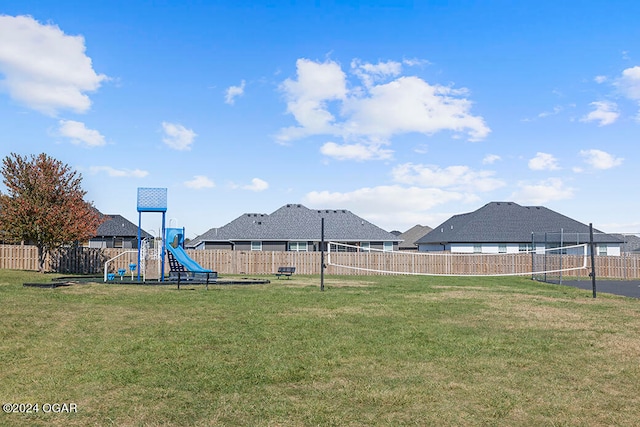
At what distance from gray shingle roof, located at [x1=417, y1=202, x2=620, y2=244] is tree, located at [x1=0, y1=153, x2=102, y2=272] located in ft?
132

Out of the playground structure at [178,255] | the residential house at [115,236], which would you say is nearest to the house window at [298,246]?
the playground structure at [178,255]

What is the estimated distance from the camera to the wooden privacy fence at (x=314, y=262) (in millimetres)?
38472

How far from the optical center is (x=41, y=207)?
34.2 m

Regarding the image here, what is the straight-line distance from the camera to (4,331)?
10.4 metres

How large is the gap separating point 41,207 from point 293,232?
84.8ft

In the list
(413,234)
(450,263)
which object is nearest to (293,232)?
(450,263)

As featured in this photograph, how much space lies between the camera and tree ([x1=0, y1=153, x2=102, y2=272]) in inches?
1332

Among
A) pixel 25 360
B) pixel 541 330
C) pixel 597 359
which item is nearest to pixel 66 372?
pixel 25 360

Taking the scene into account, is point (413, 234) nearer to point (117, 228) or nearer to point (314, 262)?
point (117, 228)

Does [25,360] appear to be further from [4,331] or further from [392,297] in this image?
[392,297]

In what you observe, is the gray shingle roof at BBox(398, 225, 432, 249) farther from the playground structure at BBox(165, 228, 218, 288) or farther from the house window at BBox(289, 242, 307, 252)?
the playground structure at BBox(165, 228, 218, 288)

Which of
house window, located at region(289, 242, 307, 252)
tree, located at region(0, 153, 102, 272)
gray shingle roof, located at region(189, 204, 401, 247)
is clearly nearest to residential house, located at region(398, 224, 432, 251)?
gray shingle roof, located at region(189, 204, 401, 247)

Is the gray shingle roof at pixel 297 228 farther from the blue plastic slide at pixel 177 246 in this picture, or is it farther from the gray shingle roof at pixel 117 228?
the blue plastic slide at pixel 177 246

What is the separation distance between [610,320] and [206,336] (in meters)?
10.9
